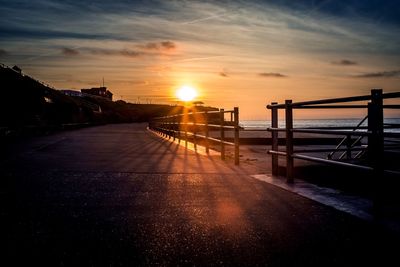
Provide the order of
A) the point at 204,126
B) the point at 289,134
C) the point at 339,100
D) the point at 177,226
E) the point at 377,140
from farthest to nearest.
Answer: the point at 204,126, the point at 289,134, the point at 339,100, the point at 377,140, the point at 177,226

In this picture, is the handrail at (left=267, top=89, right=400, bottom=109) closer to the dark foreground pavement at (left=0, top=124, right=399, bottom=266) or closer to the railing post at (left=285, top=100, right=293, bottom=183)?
the railing post at (left=285, top=100, right=293, bottom=183)

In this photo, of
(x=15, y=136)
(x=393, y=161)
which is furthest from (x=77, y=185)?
(x=15, y=136)

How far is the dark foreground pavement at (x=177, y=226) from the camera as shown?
119 inches

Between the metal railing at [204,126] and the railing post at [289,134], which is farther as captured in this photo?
the metal railing at [204,126]

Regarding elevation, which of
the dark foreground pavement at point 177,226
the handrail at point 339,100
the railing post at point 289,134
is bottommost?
the dark foreground pavement at point 177,226

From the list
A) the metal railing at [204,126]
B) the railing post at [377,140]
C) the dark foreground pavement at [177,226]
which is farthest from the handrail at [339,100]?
the metal railing at [204,126]

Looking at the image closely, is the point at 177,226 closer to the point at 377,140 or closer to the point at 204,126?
the point at 377,140

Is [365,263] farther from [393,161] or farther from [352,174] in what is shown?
[393,161]

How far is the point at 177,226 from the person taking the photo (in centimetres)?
389

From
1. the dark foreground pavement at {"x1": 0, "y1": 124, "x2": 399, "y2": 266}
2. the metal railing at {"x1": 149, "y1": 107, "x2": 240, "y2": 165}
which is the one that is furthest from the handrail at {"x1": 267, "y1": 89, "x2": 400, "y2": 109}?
the metal railing at {"x1": 149, "y1": 107, "x2": 240, "y2": 165}

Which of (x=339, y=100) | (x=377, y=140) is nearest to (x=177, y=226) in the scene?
(x=377, y=140)

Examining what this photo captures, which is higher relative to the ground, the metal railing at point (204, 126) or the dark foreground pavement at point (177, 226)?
the metal railing at point (204, 126)

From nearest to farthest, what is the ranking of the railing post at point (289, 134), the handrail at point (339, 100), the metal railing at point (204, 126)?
the handrail at point (339, 100) → the railing post at point (289, 134) → the metal railing at point (204, 126)

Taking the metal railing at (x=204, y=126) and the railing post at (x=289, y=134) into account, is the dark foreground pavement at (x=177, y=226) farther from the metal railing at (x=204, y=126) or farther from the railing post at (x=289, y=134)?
the metal railing at (x=204, y=126)
